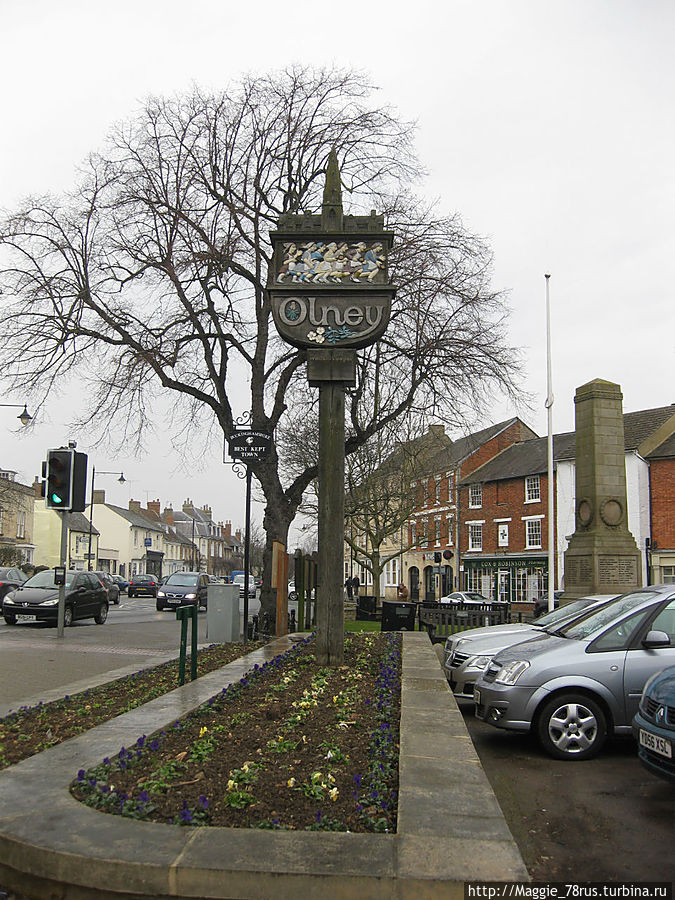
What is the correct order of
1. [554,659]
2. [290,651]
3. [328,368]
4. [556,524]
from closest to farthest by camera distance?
1. [554,659]
2. [328,368]
3. [290,651]
4. [556,524]

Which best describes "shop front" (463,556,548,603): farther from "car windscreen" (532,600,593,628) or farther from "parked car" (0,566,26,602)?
"car windscreen" (532,600,593,628)

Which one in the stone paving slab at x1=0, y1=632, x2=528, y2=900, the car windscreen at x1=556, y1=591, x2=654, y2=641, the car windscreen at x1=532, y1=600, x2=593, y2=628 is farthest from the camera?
the car windscreen at x1=532, y1=600, x2=593, y2=628

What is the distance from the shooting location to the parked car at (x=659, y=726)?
5.48 metres

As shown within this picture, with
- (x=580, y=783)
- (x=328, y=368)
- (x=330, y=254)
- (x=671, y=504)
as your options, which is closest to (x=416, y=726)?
(x=580, y=783)

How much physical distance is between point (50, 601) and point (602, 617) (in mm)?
17171

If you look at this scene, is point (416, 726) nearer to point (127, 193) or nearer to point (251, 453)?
point (251, 453)

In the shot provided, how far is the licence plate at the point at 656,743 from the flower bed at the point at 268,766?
1.79m

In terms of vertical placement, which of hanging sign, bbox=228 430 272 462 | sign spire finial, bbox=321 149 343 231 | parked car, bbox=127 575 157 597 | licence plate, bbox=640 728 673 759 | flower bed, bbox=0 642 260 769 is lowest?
parked car, bbox=127 575 157 597

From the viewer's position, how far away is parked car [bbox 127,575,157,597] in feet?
181

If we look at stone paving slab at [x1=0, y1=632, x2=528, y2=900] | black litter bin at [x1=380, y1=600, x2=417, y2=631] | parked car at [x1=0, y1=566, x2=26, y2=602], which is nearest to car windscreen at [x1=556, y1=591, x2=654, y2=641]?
stone paving slab at [x1=0, y1=632, x2=528, y2=900]

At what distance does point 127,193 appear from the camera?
1930 cm

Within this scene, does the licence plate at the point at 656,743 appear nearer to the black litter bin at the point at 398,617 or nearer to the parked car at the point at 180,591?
the black litter bin at the point at 398,617

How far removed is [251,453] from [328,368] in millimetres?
5625

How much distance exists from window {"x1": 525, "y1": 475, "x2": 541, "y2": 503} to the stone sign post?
38217 mm
